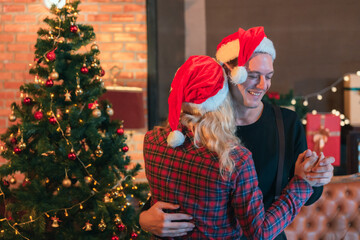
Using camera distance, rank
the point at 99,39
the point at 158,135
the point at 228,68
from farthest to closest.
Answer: the point at 99,39 < the point at 228,68 < the point at 158,135

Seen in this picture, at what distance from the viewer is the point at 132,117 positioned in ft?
12.7

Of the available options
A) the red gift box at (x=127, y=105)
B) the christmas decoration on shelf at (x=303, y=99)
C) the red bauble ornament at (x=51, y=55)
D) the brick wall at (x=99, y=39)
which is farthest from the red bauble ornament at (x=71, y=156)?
the christmas decoration on shelf at (x=303, y=99)

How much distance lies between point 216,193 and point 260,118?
499mm

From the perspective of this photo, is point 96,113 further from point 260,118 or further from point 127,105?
point 260,118

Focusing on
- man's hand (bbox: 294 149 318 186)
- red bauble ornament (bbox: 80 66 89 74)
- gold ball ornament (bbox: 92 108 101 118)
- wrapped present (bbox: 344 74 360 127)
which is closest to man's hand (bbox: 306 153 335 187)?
man's hand (bbox: 294 149 318 186)

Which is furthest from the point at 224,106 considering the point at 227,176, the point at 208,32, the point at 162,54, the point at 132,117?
the point at 208,32

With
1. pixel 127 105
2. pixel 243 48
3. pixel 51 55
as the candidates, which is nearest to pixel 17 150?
pixel 51 55

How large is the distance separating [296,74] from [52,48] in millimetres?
3265

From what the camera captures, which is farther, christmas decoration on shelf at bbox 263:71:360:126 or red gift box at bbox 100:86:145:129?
christmas decoration on shelf at bbox 263:71:360:126

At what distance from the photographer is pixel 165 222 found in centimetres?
144

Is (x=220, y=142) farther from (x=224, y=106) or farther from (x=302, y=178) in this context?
(x=302, y=178)

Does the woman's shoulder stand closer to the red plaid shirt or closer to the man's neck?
the red plaid shirt

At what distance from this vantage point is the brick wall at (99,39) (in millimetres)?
4477

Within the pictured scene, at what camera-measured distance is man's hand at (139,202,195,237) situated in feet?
4.66
